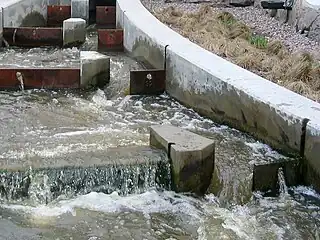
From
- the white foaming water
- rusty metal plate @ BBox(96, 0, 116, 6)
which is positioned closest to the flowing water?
the white foaming water

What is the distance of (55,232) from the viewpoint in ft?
17.4

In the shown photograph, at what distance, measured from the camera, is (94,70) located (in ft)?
30.5

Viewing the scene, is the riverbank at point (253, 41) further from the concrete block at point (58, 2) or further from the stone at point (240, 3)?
the concrete block at point (58, 2)

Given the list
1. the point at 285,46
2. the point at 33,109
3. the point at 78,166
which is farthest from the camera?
the point at 285,46

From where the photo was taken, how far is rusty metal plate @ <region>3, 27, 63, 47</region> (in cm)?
1197

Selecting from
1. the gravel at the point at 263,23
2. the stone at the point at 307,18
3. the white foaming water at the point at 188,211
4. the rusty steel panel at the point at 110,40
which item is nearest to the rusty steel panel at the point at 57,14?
the gravel at the point at 263,23

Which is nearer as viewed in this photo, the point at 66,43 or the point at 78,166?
the point at 78,166

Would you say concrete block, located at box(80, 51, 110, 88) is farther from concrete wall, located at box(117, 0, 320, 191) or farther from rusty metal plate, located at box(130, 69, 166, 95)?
concrete wall, located at box(117, 0, 320, 191)

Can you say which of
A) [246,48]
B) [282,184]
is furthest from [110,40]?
[282,184]

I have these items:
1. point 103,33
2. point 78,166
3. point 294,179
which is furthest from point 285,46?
point 78,166

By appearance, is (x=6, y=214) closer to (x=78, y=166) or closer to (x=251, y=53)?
(x=78, y=166)

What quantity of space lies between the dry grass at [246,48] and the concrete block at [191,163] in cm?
185

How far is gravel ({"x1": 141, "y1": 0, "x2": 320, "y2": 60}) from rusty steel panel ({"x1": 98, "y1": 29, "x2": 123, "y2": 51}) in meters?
1.76

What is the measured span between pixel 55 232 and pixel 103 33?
7396mm
